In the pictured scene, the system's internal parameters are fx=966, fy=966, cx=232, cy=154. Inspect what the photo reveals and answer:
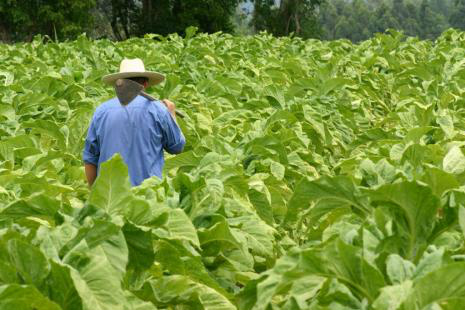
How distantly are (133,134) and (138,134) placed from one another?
30mm

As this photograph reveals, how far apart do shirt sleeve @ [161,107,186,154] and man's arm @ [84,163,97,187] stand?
45cm

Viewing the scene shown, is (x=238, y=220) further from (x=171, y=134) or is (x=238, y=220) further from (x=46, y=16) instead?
(x=46, y=16)

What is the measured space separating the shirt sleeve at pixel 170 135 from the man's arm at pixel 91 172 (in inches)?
17.6

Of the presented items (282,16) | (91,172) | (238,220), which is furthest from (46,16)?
(238,220)

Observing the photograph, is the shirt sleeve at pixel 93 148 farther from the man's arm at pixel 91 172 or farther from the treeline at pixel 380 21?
the treeline at pixel 380 21

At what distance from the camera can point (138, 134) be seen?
570 centimetres

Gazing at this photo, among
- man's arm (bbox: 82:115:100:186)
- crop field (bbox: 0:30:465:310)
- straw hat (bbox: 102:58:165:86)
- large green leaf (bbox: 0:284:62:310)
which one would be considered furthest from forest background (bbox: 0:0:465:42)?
large green leaf (bbox: 0:284:62:310)

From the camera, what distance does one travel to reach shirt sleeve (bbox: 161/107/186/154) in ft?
18.9

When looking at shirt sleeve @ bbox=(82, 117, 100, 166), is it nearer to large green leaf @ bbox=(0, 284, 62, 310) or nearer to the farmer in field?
the farmer in field

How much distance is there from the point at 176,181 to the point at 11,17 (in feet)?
118

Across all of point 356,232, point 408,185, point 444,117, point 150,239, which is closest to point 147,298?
point 150,239

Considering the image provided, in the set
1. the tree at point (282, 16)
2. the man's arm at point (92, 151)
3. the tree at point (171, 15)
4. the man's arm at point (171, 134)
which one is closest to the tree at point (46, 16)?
the tree at point (171, 15)

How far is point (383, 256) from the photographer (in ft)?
10.5

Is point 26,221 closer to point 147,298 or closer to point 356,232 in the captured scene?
point 147,298
